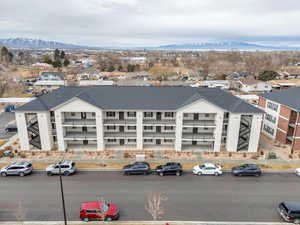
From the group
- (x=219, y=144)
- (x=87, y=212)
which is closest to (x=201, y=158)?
(x=219, y=144)

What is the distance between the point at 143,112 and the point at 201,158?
12.8 metres

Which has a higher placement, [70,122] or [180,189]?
[70,122]

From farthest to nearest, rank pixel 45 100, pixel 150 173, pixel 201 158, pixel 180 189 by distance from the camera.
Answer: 1. pixel 45 100
2. pixel 201 158
3. pixel 150 173
4. pixel 180 189

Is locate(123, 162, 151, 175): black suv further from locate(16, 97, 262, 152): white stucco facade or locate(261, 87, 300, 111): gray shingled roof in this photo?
locate(261, 87, 300, 111): gray shingled roof

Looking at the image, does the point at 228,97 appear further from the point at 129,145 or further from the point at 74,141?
the point at 74,141

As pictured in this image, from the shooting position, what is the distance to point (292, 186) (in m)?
27.8

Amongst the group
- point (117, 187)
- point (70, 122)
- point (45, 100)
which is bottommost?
point (117, 187)

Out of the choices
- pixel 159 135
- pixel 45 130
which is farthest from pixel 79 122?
pixel 159 135

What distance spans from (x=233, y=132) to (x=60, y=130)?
30280mm

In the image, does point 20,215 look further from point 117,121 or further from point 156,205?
point 117,121

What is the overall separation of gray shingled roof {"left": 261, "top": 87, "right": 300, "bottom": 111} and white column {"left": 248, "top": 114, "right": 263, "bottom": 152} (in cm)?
718

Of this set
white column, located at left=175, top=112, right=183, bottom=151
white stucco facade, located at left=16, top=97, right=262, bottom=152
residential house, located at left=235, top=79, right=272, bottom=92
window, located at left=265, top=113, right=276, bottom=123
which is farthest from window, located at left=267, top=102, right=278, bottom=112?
residential house, located at left=235, top=79, right=272, bottom=92

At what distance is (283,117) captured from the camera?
39562 mm

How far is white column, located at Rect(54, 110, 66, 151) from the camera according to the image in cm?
3572
